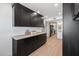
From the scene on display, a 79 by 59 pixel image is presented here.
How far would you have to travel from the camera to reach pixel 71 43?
7.02 feet

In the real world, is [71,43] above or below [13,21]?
below

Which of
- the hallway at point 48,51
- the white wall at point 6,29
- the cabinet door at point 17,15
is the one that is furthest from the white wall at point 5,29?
the hallway at point 48,51

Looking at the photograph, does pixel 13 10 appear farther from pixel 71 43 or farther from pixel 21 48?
pixel 71 43

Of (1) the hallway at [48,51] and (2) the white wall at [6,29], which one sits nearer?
(2) the white wall at [6,29]

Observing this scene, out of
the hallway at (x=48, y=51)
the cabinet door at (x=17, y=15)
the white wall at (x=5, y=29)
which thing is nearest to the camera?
the white wall at (x=5, y=29)

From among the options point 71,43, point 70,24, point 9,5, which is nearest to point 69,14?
point 70,24

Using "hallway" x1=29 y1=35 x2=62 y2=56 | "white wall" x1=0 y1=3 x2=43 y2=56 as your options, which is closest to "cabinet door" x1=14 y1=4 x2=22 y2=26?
"white wall" x1=0 y1=3 x2=43 y2=56

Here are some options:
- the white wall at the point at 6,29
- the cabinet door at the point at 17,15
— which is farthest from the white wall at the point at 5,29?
the cabinet door at the point at 17,15

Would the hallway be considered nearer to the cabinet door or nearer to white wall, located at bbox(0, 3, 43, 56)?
white wall, located at bbox(0, 3, 43, 56)

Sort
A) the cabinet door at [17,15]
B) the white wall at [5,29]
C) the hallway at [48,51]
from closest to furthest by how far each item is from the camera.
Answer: the white wall at [5,29] < the cabinet door at [17,15] < the hallway at [48,51]

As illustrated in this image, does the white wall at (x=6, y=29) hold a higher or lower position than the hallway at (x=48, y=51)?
higher

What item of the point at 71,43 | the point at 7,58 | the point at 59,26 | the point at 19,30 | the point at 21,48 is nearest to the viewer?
the point at 7,58

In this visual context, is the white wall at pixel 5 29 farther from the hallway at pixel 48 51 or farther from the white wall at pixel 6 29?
the hallway at pixel 48 51

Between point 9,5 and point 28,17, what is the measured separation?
1233mm
